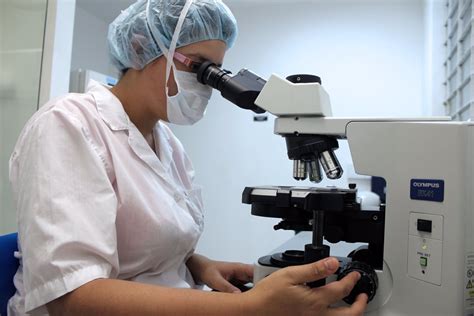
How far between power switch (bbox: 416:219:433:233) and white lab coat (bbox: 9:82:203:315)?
1.65 ft

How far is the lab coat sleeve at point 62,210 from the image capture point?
2.13 ft

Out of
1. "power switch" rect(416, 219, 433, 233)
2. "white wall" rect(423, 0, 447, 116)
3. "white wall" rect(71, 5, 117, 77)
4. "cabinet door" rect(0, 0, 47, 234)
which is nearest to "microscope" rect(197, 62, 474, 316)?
"power switch" rect(416, 219, 433, 233)

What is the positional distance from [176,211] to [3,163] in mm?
1455

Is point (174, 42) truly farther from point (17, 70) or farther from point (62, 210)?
point (17, 70)

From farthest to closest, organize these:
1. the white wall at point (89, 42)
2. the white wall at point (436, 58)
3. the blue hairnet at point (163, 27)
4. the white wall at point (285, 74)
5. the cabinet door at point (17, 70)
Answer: the white wall at point (89, 42) → the white wall at point (285, 74) → the white wall at point (436, 58) → the cabinet door at point (17, 70) → the blue hairnet at point (163, 27)

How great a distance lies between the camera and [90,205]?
0.70 m

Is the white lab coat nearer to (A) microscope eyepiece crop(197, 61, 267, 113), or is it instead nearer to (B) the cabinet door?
(A) microscope eyepiece crop(197, 61, 267, 113)

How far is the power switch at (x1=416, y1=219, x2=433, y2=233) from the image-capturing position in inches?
25.2

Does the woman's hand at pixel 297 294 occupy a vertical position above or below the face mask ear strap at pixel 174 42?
below

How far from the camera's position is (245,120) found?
293 cm

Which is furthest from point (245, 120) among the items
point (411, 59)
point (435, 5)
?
point (435, 5)

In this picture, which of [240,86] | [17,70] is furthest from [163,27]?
[17,70]

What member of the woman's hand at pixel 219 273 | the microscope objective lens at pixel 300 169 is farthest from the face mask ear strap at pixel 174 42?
the woman's hand at pixel 219 273

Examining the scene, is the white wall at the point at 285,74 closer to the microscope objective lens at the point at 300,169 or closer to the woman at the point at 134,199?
the woman at the point at 134,199
